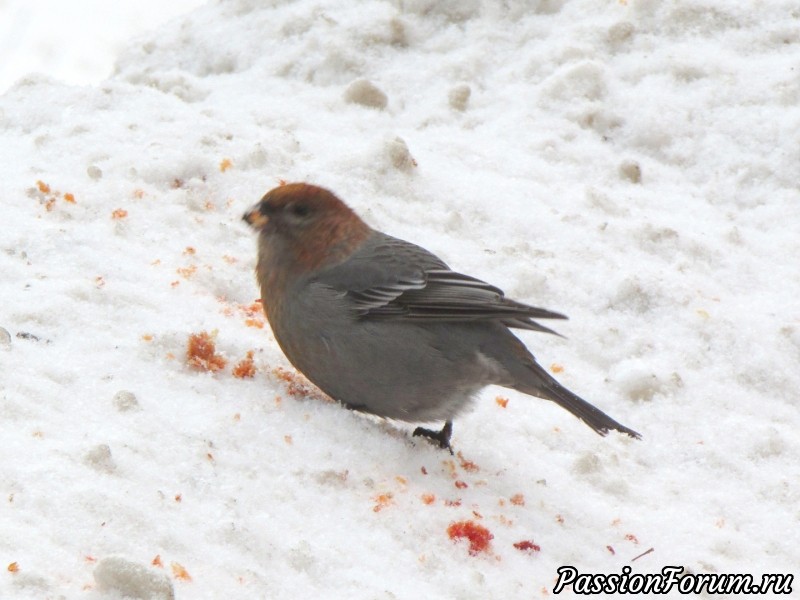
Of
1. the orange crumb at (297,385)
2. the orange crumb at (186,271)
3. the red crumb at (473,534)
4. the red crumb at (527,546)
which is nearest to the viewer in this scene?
Answer: the red crumb at (473,534)

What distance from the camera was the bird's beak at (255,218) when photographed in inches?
175

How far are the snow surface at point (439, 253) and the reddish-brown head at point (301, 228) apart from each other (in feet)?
1.22

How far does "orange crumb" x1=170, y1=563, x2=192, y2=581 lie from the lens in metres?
2.96

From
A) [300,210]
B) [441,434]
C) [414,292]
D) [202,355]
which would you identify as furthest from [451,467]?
[300,210]

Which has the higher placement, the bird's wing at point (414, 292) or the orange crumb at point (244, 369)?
the bird's wing at point (414, 292)

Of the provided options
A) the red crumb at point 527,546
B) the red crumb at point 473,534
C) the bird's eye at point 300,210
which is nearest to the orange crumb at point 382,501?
the red crumb at point 473,534

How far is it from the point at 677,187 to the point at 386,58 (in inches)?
69.9

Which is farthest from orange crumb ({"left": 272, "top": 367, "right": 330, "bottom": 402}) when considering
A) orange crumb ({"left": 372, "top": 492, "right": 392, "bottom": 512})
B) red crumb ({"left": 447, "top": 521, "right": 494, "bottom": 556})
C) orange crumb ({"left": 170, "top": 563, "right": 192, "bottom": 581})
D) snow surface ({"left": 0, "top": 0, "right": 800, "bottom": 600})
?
orange crumb ({"left": 170, "top": 563, "right": 192, "bottom": 581})

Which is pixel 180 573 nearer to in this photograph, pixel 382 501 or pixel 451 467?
pixel 382 501

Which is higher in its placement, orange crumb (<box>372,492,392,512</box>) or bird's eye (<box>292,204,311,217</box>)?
bird's eye (<box>292,204,311,217</box>)

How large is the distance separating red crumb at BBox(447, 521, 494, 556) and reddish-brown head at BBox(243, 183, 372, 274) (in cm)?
117

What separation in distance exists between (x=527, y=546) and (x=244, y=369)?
1.18m

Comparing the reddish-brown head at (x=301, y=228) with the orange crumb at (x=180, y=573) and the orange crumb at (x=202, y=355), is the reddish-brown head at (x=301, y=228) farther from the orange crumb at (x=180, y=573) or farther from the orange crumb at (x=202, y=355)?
the orange crumb at (x=180, y=573)

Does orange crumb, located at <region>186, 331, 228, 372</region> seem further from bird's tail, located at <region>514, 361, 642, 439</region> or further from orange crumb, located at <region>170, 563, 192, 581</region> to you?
orange crumb, located at <region>170, 563, 192, 581</region>
